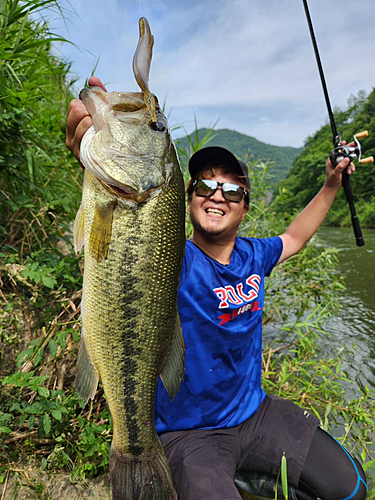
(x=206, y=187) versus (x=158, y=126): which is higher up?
(x=158, y=126)

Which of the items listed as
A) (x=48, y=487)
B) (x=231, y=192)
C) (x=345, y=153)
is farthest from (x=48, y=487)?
(x=345, y=153)

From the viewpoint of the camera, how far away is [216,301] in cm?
240

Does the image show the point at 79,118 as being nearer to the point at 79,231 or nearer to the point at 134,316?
the point at 79,231

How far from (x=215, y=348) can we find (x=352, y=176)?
4540 cm

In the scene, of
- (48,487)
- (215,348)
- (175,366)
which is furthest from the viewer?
(215,348)

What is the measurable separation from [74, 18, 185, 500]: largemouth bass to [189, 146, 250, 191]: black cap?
1.09 m

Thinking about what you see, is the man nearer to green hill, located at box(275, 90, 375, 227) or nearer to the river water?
the river water

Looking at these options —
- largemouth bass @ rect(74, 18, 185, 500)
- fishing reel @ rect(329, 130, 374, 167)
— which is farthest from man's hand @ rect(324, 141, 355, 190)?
largemouth bass @ rect(74, 18, 185, 500)

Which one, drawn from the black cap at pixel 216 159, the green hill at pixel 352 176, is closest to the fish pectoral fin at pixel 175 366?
the black cap at pixel 216 159

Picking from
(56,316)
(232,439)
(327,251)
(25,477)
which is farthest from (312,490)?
(327,251)

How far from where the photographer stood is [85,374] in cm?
163

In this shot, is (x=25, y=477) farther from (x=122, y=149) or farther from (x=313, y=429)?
(x=122, y=149)

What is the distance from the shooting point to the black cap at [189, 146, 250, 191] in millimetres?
2684

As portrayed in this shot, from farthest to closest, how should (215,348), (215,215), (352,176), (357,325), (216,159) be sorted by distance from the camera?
(352,176), (357,325), (216,159), (215,215), (215,348)
